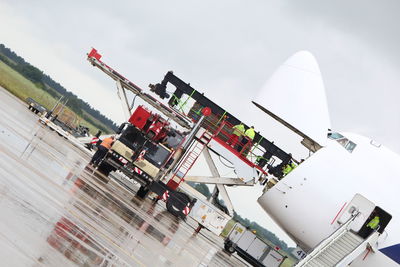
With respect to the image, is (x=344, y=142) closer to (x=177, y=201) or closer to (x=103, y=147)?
(x=177, y=201)

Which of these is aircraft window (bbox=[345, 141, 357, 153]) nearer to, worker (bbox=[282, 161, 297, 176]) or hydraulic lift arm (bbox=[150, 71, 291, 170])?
worker (bbox=[282, 161, 297, 176])

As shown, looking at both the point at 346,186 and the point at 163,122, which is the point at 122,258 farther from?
the point at 163,122

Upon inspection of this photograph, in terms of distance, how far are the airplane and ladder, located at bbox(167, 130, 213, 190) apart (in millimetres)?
3707

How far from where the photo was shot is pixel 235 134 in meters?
33.0

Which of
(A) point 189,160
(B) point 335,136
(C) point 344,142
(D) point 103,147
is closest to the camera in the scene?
(C) point 344,142

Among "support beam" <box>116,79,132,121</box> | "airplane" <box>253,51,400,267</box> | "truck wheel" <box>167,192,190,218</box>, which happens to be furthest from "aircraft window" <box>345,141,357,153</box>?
Answer: "support beam" <box>116,79,132,121</box>

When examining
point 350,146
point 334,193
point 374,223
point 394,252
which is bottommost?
point 394,252

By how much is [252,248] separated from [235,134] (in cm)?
515

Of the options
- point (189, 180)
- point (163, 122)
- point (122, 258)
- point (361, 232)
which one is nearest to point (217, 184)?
point (189, 180)

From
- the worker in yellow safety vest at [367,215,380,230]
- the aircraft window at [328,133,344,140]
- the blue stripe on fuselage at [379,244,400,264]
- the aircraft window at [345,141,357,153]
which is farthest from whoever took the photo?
the aircraft window at [328,133,344,140]

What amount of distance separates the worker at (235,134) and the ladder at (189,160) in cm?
133

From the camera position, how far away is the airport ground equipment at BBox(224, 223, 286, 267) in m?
31.7

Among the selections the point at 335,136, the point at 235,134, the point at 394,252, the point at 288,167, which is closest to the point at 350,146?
the point at 335,136

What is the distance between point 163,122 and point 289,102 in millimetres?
5192
